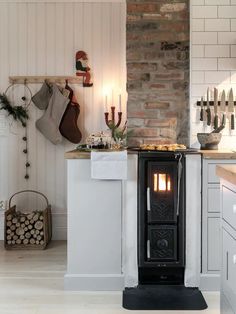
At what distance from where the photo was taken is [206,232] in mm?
3109

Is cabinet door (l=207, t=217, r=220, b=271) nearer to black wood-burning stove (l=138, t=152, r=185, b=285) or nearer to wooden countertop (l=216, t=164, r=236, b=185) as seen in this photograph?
black wood-burning stove (l=138, t=152, r=185, b=285)

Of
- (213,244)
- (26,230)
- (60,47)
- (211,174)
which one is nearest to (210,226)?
(213,244)

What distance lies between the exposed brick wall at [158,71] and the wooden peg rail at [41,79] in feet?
3.39

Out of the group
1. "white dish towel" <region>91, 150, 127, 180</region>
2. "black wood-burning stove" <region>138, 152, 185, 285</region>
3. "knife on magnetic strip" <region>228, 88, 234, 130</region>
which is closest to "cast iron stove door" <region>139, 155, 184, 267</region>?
"black wood-burning stove" <region>138, 152, 185, 285</region>

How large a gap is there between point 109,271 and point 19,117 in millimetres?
2138

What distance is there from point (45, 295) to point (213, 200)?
1.40m

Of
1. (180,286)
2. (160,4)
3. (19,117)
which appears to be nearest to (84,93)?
(19,117)

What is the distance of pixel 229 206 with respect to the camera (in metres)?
1.99

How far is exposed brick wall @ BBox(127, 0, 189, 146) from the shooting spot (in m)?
3.68

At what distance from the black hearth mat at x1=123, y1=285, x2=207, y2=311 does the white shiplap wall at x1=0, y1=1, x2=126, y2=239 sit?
2047 mm

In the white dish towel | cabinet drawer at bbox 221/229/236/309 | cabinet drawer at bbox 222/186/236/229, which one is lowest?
cabinet drawer at bbox 221/229/236/309

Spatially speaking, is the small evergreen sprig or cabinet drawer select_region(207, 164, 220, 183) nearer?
cabinet drawer select_region(207, 164, 220, 183)

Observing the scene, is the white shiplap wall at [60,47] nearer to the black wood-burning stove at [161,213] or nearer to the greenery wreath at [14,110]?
the greenery wreath at [14,110]

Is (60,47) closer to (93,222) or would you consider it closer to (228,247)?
(93,222)
